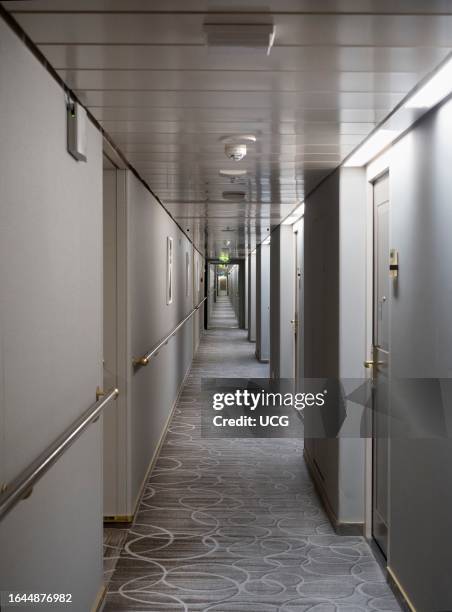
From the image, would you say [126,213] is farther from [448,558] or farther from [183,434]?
[183,434]

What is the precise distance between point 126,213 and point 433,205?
1.87m

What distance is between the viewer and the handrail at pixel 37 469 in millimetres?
1436

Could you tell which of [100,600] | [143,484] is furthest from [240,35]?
[143,484]

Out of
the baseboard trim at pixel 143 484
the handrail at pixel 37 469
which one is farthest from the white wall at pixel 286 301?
the handrail at pixel 37 469

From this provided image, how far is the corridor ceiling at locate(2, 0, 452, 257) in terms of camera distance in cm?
156

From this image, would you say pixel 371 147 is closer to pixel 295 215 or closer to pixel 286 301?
pixel 295 215

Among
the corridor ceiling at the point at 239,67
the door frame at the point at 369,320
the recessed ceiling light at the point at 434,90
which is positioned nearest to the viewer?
the corridor ceiling at the point at 239,67

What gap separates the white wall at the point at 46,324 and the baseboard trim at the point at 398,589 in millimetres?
1291

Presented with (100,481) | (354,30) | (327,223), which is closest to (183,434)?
(327,223)

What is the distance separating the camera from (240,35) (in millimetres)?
1652

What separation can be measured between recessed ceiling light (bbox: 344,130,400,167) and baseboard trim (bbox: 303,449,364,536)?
2008 millimetres

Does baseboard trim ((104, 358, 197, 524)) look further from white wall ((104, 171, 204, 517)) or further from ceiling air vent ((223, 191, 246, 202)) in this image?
ceiling air vent ((223, 191, 246, 202))

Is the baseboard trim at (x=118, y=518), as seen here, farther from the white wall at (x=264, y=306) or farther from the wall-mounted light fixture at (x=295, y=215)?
the white wall at (x=264, y=306)

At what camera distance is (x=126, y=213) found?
12.0 ft
